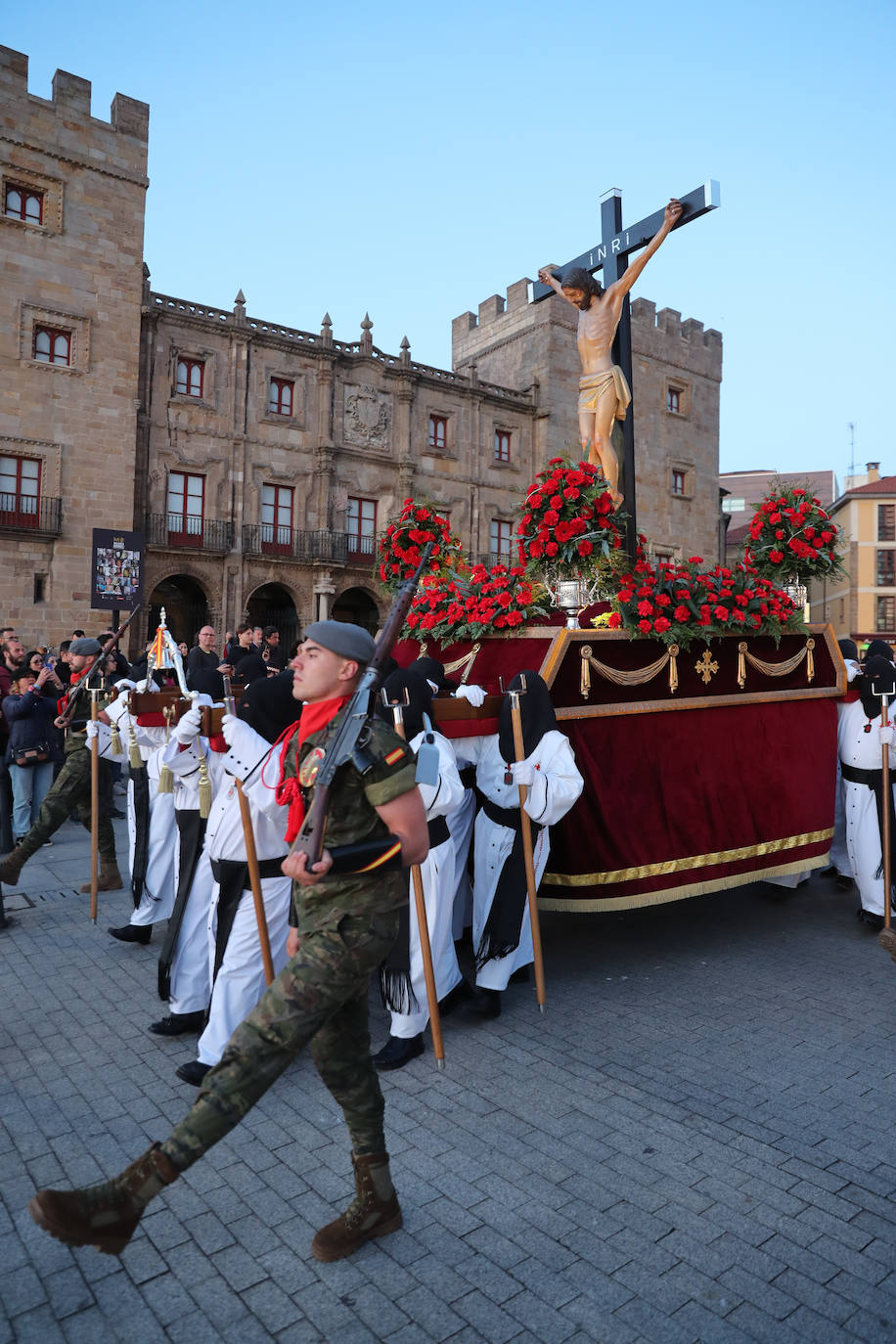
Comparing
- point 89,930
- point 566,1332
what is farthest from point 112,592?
point 566,1332

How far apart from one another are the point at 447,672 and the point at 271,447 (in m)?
20.8

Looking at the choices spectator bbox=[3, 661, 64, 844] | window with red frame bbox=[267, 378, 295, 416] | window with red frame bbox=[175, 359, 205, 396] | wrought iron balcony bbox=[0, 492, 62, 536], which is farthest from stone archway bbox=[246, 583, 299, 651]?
spectator bbox=[3, 661, 64, 844]

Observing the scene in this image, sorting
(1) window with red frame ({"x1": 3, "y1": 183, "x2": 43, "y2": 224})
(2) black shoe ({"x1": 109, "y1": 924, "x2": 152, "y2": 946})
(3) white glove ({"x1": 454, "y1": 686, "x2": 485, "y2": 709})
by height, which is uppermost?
(1) window with red frame ({"x1": 3, "y1": 183, "x2": 43, "y2": 224})

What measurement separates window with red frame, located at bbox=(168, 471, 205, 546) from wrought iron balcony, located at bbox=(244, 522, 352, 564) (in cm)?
149

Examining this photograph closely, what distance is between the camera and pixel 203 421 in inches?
952

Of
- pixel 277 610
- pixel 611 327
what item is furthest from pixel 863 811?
pixel 277 610

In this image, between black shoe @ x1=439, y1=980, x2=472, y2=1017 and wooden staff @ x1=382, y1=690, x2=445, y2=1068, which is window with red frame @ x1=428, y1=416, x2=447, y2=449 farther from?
wooden staff @ x1=382, y1=690, x2=445, y2=1068

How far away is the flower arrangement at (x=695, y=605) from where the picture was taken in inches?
217

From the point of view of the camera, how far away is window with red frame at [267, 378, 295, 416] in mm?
25484

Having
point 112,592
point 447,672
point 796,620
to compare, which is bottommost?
point 447,672

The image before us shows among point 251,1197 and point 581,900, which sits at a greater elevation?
point 581,900

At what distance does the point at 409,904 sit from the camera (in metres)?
4.29

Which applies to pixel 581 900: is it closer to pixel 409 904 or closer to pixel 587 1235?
pixel 409 904

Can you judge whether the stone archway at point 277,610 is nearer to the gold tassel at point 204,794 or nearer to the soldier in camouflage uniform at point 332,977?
the gold tassel at point 204,794
